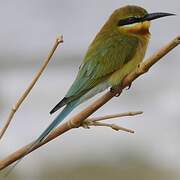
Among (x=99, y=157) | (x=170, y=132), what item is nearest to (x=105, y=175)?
(x=99, y=157)

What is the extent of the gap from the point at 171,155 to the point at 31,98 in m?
0.91

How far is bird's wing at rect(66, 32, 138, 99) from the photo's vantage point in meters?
1.41

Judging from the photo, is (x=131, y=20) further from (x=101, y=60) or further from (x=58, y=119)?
(x=58, y=119)

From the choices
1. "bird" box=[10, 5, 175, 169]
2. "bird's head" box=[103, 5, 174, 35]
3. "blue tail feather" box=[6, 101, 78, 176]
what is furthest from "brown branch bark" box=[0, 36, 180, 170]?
"bird's head" box=[103, 5, 174, 35]

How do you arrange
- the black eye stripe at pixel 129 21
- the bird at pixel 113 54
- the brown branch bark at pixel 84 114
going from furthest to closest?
the black eye stripe at pixel 129 21 → the bird at pixel 113 54 → the brown branch bark at pixel 84 114

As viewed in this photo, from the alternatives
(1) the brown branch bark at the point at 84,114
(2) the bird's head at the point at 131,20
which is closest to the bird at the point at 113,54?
(2) the bird's head at the point at 131,20

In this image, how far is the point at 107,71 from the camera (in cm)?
152

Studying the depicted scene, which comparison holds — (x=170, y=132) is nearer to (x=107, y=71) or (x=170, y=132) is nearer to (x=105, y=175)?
(x=105, y=175)

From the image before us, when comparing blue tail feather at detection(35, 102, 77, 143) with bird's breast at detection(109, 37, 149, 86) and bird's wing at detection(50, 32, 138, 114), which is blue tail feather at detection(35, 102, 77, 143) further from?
bird's breast at detection(109, 37, 149, 86)

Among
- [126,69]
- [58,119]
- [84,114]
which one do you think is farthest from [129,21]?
[84,114]

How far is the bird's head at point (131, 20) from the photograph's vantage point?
4.80 ft

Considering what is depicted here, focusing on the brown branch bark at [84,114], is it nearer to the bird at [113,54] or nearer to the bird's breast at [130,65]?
the bird at [113,54]

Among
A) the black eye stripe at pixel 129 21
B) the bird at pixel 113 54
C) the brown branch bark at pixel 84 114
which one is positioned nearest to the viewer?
the brown branch bark at pixel 84 114

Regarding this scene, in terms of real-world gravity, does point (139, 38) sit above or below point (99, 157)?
above
